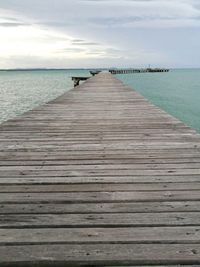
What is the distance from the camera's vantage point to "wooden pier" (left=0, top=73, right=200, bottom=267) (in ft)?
8.63

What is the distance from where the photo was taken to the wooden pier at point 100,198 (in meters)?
2.63

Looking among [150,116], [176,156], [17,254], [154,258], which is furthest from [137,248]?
[150,116]

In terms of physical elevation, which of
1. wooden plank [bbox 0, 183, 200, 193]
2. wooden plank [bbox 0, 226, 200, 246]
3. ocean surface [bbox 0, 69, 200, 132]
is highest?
wooden plank [bbox 0, 226, 200, 246]

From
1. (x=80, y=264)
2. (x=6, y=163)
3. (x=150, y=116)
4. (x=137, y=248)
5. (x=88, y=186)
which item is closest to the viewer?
(x=80, y=264)

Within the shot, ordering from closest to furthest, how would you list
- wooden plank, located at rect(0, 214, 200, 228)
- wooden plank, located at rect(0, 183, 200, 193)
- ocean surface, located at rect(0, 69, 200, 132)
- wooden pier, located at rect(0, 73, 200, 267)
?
wooden pier, located at rect(0, 73, 200, 267) < wooden plank, located at rect(0, 214, 200, 228) < wooden plank, located at rect(0, 183, 200, 193) < ocean surface, located at rect(0, 69, 200, 132)

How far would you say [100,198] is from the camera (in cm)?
363

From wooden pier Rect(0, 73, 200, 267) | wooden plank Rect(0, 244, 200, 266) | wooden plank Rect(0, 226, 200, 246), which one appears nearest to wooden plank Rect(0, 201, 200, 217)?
wooden pier Rect(0, 73, 200, 267)

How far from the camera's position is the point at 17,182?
4.13 metres

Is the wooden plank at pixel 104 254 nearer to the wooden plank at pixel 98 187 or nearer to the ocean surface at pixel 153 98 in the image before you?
the wooden plank at pixel 98 187

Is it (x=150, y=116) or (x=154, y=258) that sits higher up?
(x=154, y=258)

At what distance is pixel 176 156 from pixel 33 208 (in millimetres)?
2315

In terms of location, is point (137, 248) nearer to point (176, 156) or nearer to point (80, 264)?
point (80, 264)

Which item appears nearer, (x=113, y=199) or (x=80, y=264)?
(x=80, y=264)

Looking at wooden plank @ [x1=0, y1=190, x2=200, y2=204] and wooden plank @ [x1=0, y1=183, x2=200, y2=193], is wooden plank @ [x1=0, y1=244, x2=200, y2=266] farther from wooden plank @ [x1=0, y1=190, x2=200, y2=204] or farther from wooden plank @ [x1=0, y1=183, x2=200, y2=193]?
wooden plank @ [x1=0, y1=183, x2=200, y2=193]
